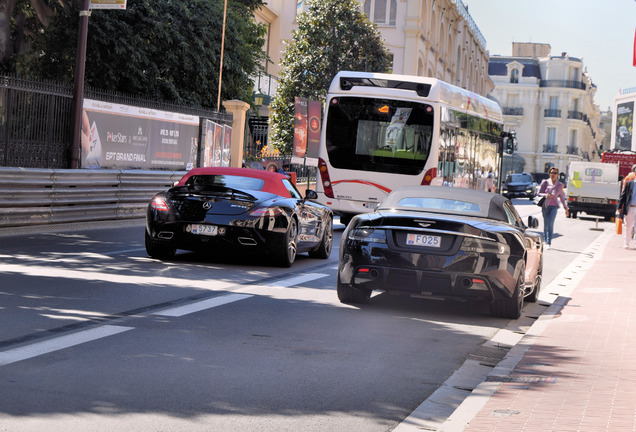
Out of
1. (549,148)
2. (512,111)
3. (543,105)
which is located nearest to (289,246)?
(512,111)

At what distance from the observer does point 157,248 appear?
13.6m

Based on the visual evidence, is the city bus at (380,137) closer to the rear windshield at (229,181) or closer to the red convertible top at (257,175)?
the red convertible top at (257,175)

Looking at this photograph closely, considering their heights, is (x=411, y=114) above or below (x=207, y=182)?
above

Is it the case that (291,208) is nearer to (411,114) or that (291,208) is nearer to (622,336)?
(622,336)

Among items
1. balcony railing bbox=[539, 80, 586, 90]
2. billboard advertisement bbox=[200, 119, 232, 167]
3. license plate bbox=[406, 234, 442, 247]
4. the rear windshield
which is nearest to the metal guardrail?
the rear windshield

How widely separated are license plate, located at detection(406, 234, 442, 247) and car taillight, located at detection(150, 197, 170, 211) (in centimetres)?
444

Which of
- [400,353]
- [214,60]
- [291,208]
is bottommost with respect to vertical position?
[400,353]

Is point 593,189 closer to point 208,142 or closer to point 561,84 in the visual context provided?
point 208,142

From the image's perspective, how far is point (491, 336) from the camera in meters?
9.27

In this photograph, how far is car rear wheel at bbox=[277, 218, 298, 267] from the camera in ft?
44.7

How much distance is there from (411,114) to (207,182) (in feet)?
29.9

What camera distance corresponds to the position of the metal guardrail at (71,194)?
17.4m

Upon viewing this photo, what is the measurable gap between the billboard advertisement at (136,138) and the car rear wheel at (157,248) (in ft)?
29.4

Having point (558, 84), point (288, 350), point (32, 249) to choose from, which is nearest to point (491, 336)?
point (288, 350)
